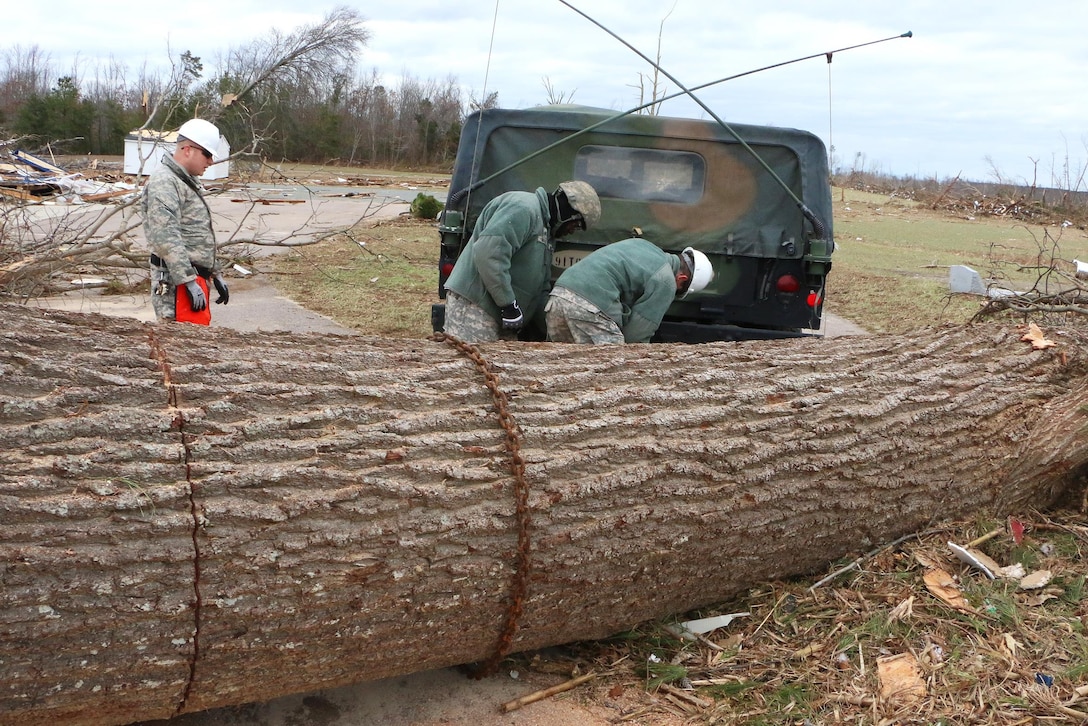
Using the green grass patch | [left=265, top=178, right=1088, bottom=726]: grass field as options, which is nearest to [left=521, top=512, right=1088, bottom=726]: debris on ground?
[left=265, top=178, right=1088, bottom=726]: grass field

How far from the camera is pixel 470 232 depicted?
5629 mm

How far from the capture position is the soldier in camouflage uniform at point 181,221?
4.77 meters

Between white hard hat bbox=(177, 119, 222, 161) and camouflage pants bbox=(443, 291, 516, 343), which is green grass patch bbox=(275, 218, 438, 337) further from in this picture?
white hard hat bbox=(177, 119, 222, 161)

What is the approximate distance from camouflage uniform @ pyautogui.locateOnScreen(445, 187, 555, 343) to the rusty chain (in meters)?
1.77

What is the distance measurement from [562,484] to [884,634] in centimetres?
129

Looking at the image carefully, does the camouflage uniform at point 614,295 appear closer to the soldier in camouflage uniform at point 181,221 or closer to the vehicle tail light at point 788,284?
the vehicle tail light at point 788,284

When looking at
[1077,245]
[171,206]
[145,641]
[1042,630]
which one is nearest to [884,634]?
[1042,630]

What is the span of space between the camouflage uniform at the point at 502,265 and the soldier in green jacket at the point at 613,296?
33cm

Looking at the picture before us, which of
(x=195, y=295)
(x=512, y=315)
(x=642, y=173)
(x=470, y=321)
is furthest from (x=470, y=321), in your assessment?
(x=642, y=173)

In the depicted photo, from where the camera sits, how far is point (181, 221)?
4.91 metres

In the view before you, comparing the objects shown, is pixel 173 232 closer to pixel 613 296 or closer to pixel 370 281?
pixel 613 296

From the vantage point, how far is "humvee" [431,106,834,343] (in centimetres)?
563

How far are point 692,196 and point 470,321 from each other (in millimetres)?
1763

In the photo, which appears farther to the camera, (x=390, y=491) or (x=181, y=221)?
(x=181, y=221)
